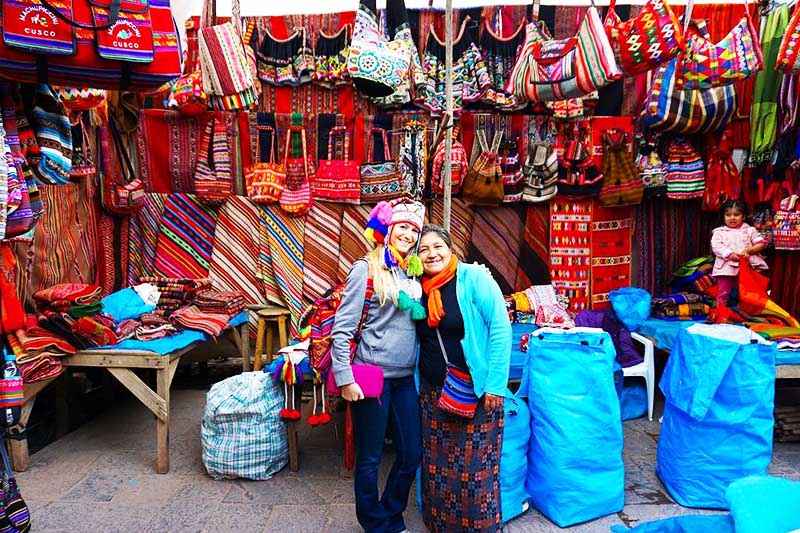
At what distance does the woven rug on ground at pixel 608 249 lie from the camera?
5.29m

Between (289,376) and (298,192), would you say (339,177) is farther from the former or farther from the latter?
(289,376)

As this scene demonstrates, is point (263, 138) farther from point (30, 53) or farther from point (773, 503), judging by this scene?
point (773, 503)

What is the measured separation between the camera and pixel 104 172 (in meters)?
5.03

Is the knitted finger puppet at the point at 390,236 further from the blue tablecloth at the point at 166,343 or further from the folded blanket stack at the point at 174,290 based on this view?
the folded blanket stack at the point at 174,290

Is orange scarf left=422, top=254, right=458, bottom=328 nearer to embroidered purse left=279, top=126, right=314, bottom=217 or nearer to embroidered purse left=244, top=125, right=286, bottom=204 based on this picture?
embroidered purse left=279, top=126, right=314, bottom=217

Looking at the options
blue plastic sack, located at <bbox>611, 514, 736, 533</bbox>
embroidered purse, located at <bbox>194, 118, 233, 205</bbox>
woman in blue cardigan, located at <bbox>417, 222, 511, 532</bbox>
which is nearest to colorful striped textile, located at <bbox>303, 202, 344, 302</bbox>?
embroidered purse, located at <bbox>194, 118, 233, 205</bbox>

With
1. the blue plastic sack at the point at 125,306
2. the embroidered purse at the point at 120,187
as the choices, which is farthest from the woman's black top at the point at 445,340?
the embroidered purse at the point at 120,187

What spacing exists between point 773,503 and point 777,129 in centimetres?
405

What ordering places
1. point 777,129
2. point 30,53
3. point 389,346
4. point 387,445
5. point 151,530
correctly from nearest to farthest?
point 30,53 < point 389,346 < point 151,530 < point 387,445 < point 777,129

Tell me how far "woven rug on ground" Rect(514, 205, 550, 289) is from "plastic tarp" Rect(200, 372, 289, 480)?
8.80ft

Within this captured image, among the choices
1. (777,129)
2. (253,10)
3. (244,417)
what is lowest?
(244,417)

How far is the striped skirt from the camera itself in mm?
2662

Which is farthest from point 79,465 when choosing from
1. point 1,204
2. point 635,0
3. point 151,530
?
point 635,0

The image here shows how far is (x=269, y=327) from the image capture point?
17.5 feet
